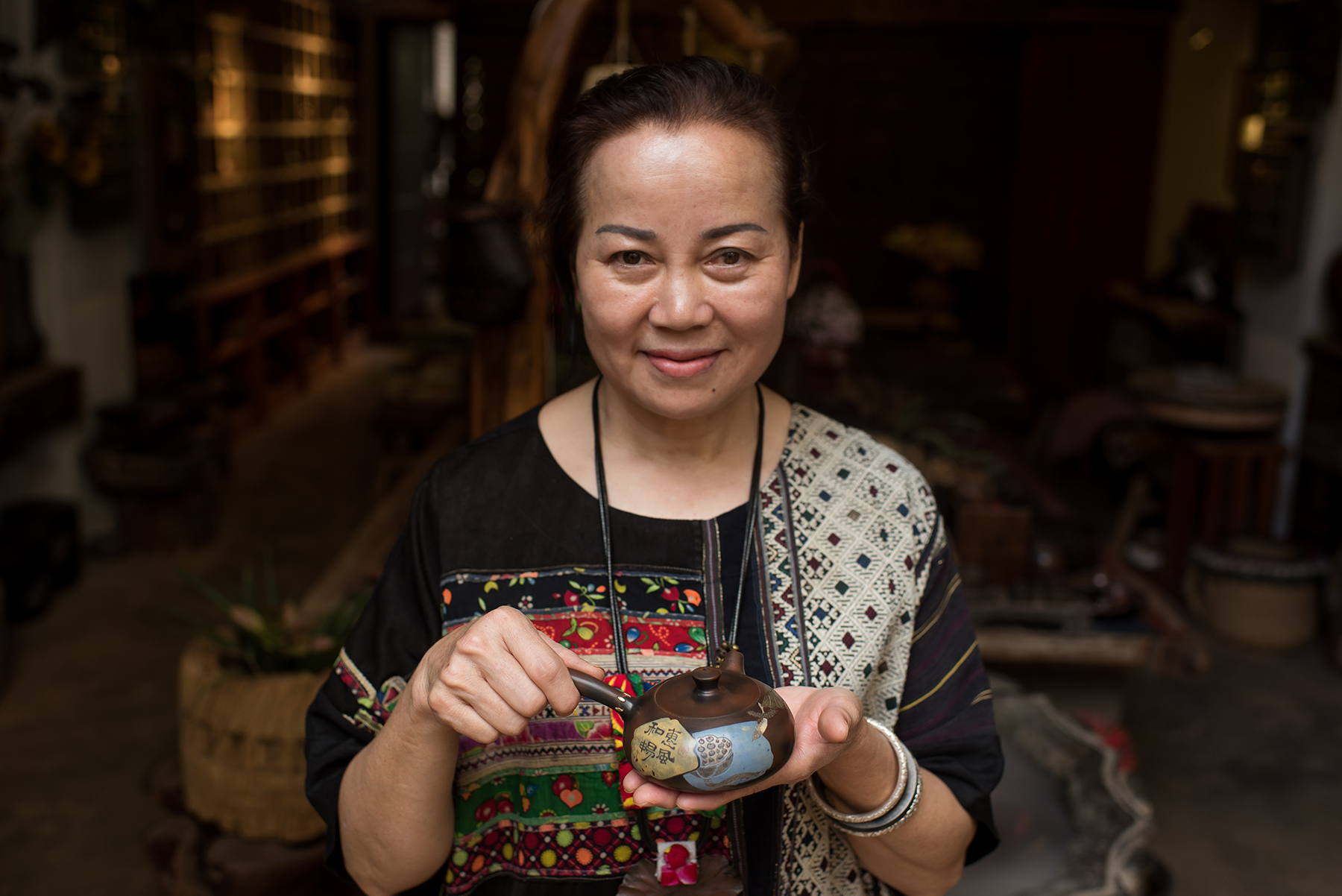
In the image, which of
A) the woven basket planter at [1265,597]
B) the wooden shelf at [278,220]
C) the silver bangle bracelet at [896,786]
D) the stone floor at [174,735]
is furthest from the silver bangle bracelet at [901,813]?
the wooden shelf at [278,220]

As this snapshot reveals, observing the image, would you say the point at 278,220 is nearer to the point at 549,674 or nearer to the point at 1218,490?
the point at 1218,490

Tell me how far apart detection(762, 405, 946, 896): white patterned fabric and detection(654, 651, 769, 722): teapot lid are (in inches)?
6.3

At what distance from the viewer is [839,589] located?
3.85 feet

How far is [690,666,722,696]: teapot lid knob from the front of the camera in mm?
971

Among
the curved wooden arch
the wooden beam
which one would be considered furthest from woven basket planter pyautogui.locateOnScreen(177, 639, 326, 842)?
the wooden beam

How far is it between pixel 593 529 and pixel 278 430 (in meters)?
5.95

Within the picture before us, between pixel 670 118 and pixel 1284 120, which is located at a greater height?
pixel 1284 120

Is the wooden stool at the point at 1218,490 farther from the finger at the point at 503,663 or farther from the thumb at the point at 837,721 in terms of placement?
the finger at the point at 503,663

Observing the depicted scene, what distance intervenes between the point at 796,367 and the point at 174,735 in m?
2.07

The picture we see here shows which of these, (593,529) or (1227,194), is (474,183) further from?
(593,529)

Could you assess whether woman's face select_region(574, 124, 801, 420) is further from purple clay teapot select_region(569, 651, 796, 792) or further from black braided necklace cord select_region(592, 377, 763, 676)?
purple clay teapot select_region(569, 651, 796, 792)

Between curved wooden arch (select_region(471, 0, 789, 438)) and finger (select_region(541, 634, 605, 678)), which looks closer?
finger (select_region(541, 634, 605, 678))

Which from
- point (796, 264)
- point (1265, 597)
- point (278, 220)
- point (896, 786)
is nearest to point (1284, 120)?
point (1265, 597)

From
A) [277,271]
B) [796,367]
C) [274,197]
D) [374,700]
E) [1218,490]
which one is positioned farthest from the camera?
[274,197]
